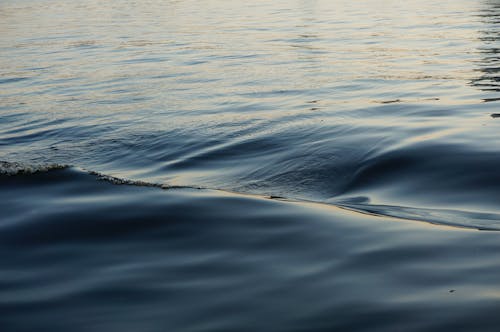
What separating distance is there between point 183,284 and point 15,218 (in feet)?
5.80

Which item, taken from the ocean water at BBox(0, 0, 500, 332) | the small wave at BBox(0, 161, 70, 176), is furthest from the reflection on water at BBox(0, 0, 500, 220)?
the small wave at BBox(0, 161, 70, 176)

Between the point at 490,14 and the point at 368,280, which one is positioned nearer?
the point at 368,280

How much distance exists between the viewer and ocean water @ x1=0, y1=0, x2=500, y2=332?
305 centimetres

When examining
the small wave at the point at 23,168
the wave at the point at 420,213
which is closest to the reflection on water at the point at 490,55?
the wave at the point at 420,213

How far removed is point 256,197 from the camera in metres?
4.94

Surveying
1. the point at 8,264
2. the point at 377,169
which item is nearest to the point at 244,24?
the point at 377,169

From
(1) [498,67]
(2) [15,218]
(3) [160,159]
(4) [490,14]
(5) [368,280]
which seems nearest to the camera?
(5) [368,280]

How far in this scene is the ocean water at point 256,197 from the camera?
10.0ft

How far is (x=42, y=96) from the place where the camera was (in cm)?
1118

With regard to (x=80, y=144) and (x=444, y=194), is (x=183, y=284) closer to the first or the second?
(x=444, y=194)

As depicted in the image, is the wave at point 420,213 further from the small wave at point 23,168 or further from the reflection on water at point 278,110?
the small wave at point 23,168

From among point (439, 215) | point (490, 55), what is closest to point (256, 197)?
point (439, 215)

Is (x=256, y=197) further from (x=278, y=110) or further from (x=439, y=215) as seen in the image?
(x=278, y=110)

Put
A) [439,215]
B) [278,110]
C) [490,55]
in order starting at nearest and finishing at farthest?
[439,215], [278,110], [490,55]
